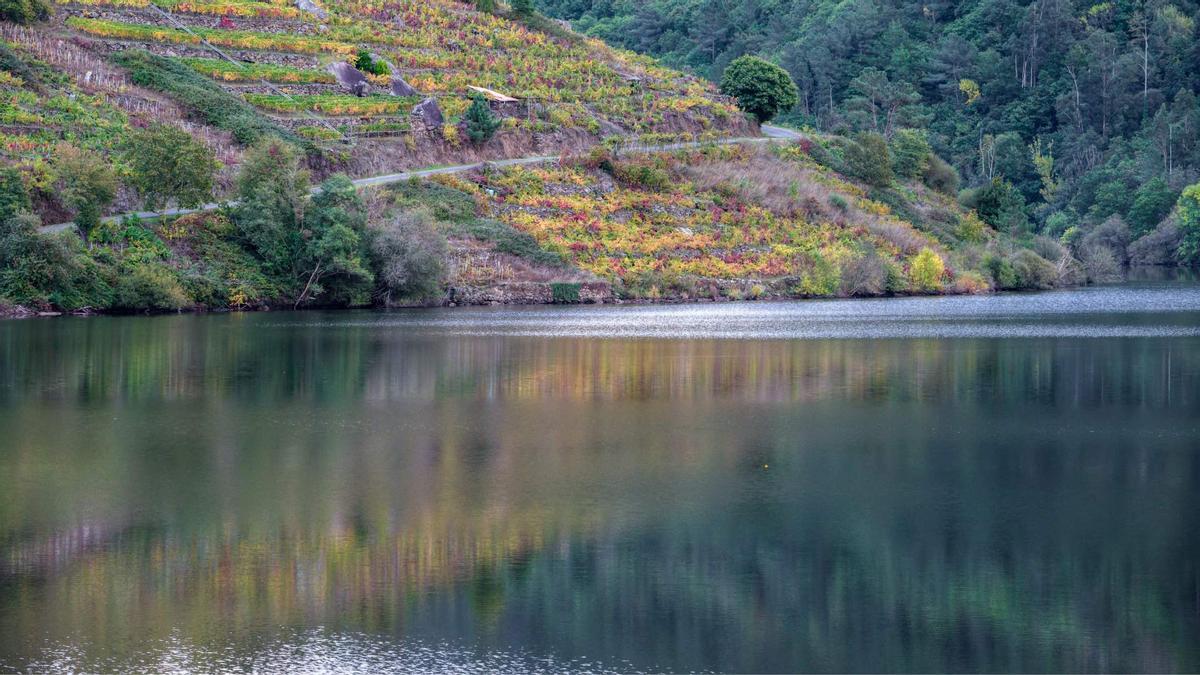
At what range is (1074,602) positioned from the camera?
14.4 m

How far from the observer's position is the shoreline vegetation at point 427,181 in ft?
201

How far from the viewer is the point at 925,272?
79750 millimetres

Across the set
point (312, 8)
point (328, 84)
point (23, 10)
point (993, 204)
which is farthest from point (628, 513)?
point (312, 8)

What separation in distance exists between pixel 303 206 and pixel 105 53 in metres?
25.3

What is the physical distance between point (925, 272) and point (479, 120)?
2934 centimetres

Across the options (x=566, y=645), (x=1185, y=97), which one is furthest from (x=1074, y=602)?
(x=1185, y=97)

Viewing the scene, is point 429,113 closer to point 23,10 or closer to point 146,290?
point 23,10

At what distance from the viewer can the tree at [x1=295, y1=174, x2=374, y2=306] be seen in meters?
61.1

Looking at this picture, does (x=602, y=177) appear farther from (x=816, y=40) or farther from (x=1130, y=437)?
(x=816, y=40)

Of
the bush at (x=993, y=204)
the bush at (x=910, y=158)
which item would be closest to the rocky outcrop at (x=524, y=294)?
the bush at (x=910, y=158)

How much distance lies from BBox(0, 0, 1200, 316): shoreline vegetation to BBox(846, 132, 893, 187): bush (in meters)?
0.24

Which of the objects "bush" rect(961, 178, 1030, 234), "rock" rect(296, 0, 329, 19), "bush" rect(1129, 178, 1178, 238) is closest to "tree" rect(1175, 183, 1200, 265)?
"bush" rect(1129, 178, 1178, 238)

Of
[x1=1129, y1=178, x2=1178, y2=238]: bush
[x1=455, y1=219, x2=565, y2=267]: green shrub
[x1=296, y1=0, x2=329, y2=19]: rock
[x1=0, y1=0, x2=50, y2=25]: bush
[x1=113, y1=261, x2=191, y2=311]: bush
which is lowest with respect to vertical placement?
[x1=113, y1=261, x2=191, y2=311]: bush

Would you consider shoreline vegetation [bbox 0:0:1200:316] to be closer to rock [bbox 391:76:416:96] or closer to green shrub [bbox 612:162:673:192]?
green shrub [bbox 612:162:673:192]
